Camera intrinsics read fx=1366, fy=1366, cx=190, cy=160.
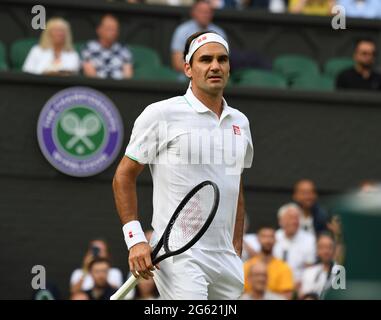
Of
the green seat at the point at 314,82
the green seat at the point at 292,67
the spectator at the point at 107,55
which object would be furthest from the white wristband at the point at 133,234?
the green seat at the point at 292,67

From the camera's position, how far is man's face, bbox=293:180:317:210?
12.7m

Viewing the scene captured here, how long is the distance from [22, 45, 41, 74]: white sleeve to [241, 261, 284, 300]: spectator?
2.95 m

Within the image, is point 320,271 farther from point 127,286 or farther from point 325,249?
point 127,286

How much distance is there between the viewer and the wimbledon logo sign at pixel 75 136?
1274 centimetres

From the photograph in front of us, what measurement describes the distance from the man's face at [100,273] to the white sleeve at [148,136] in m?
4.22

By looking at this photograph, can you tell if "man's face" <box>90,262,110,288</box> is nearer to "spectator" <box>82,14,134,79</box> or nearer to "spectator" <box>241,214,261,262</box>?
"spectator" <box>241,214,261,262</box>

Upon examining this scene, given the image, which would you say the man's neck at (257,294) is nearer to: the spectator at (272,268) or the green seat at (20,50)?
the spectator at (272,268)

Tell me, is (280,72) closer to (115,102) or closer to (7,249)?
(115,102)

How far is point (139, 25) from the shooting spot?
14.1 metres

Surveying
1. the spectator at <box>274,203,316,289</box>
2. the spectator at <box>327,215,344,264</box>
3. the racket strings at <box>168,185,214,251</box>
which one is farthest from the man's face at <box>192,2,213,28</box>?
the racket strings at <box>168,185,214,251</box>

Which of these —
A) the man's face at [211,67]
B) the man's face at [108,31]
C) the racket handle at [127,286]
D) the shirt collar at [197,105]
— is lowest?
the racket handle at [127,286]

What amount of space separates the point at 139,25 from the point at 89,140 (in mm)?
1818

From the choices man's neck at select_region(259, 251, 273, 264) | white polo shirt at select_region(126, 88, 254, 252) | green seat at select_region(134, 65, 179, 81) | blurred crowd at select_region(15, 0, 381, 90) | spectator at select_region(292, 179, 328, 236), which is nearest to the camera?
white polo shirt at select_region(126, 88, 254, 252)
